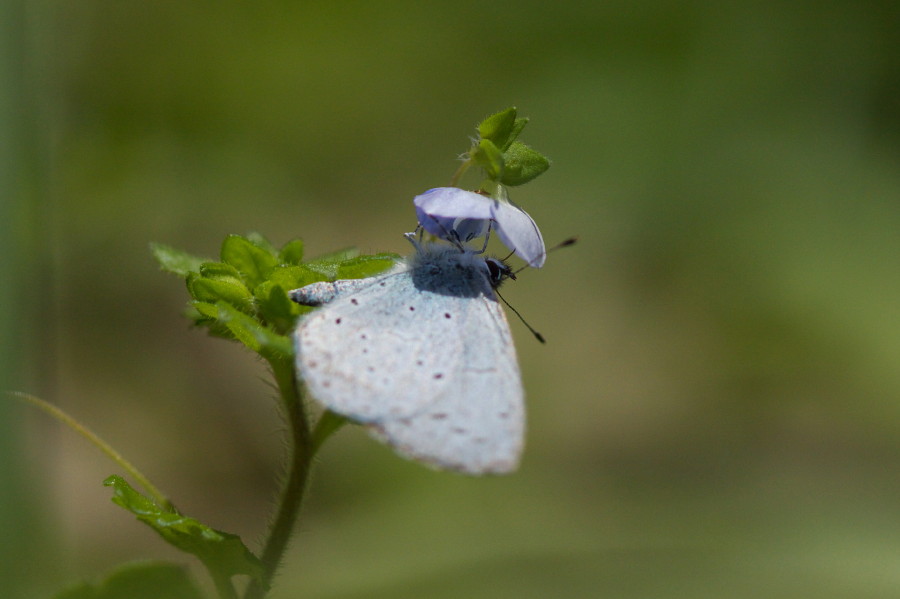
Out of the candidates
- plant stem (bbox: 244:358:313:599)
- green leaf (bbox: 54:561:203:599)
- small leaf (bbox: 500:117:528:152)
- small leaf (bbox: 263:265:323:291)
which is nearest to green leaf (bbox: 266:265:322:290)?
small leaf (bbox: 263:265:323:291)

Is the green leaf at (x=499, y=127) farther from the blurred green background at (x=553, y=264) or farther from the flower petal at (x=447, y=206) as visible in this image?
the blurred green background at (x=553, y=264)

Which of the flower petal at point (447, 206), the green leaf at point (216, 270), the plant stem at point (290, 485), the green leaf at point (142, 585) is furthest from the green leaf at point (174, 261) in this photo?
the green leaf at point (142, 585)

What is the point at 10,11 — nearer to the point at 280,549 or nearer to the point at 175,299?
the point at 280,549

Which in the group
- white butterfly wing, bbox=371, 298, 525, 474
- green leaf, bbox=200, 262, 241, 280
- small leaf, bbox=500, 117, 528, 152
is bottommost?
white butterfly wing, bbox=371, 298, 525, 474

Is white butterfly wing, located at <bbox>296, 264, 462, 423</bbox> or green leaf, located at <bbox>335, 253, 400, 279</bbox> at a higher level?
green leaf, located at <bbox>335, 253, 400, 279</bbox>

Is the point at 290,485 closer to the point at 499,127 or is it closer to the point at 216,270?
the point at 216,270

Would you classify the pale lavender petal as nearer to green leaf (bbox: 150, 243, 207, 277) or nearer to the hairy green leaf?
the hairy green leaf
